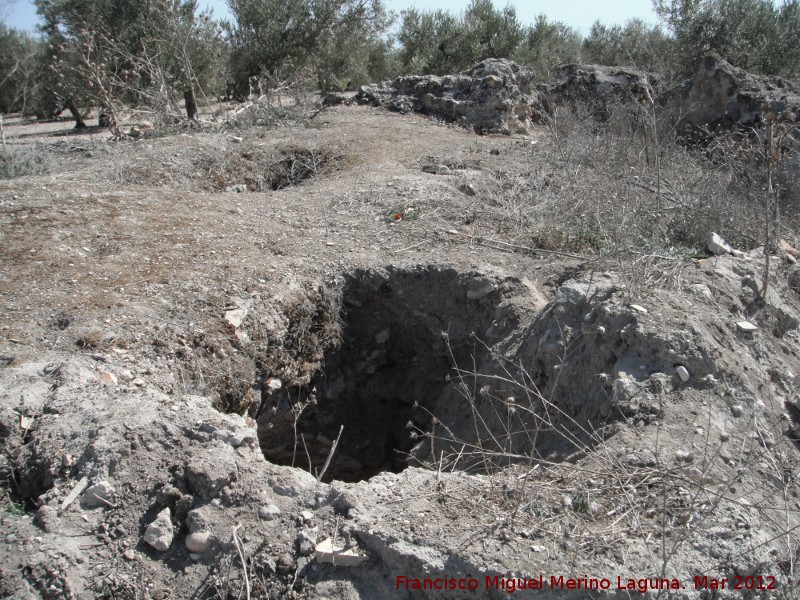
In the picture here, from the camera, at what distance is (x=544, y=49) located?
16344 mm

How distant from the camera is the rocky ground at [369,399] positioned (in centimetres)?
210

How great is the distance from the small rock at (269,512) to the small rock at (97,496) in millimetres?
552

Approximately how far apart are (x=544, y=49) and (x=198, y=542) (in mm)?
16629

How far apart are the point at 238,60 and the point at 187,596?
11.3 m

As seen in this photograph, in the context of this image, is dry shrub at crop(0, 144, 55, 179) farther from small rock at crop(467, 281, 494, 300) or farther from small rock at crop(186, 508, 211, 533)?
small rock at crop(186, 508, 211, 533)

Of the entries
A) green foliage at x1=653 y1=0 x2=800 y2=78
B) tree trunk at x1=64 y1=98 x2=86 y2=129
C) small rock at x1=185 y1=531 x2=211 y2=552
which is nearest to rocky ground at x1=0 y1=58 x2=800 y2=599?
small rock at x1=185 y1=531 x2=211 y2=552

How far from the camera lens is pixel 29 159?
5922 millimetres

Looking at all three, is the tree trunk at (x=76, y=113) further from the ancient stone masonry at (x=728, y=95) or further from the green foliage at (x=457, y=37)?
the ancient stone masonry at (x=728, y=95)

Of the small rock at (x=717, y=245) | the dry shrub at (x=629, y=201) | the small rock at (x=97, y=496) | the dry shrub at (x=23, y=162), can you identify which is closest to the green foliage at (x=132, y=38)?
the dry shrub at (x=23, y=162)

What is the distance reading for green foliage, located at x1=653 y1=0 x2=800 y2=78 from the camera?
38.3ft

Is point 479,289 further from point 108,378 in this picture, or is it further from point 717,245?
point 108,378

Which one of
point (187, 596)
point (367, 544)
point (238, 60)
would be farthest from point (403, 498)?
point (238, 60)

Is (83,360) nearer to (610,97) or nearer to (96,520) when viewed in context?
(96,520)

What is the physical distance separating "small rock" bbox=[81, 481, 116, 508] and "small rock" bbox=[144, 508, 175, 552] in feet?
0.67
